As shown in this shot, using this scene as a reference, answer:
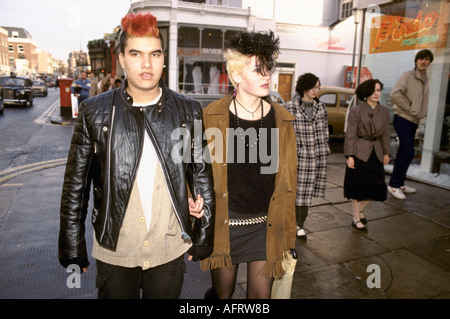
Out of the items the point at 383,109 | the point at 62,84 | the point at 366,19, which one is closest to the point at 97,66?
the point at 62,84

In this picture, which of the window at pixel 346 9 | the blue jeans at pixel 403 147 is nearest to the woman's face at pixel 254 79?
the blue jeans at pixel 403 147

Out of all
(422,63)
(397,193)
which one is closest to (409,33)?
(422,63)

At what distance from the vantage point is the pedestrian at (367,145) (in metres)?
4.25

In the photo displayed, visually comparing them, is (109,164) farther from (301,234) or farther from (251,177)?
(301,234)

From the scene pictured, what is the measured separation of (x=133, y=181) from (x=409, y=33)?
27.1 feet

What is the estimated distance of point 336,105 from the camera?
11992mm

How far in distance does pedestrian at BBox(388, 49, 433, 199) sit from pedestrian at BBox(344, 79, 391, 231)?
1748 mm

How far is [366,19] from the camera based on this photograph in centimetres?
812

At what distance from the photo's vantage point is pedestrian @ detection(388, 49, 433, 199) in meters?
5.68

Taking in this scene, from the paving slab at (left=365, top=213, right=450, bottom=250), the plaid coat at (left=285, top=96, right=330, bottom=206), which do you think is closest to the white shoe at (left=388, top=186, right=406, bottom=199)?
the paving slab at (left=365, top=213, right=450, bottom=250)
